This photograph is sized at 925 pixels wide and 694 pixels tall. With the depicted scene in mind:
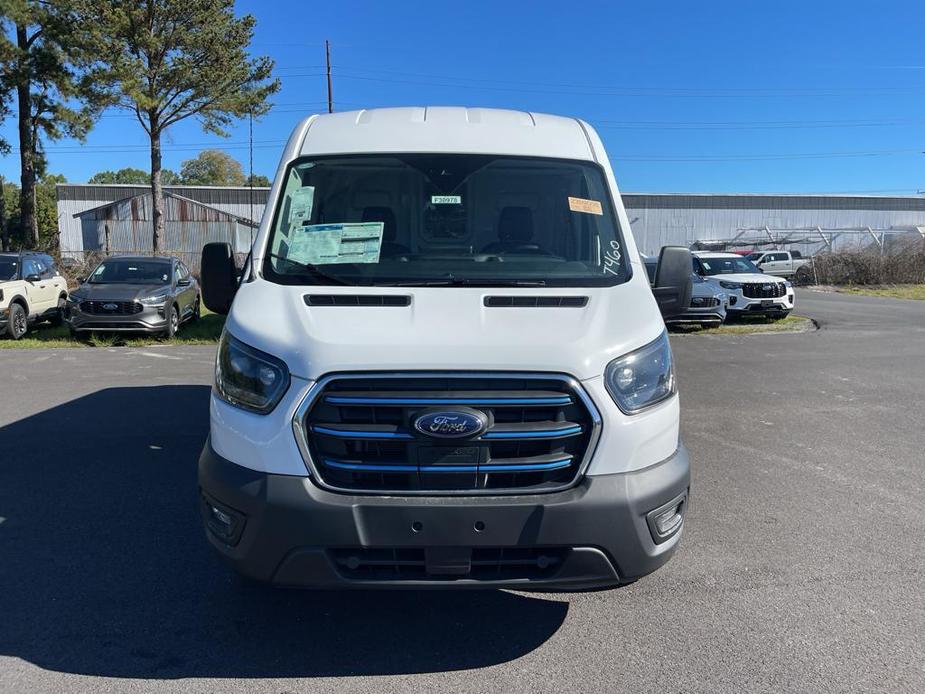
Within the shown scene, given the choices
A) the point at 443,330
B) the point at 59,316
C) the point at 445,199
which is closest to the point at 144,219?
the point at 59,316

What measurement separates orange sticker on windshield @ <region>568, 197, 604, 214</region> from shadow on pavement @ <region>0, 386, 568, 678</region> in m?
2.11

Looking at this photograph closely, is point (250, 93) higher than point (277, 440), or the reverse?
point (250, 93)

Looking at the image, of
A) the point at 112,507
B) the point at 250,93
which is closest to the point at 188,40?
the point at 250,93

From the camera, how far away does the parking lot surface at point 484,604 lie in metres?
2.95

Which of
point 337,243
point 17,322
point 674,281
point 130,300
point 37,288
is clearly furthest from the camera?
point 37,288

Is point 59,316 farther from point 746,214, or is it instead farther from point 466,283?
point 746,214

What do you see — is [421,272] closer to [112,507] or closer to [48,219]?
[112,507]

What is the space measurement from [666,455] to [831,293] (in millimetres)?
28568

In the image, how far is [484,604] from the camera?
3533mm

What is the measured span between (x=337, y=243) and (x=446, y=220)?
0.67 meters

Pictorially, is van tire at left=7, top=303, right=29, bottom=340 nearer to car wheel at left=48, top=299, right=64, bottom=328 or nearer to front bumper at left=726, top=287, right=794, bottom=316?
car wheel at left=48, top=299, right=64, bottom=328

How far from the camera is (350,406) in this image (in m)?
2.76

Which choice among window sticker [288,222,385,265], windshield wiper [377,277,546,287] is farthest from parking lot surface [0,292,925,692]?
window sticker [288,222,385,265]

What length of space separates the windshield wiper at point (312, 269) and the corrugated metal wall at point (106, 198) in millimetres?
39127
